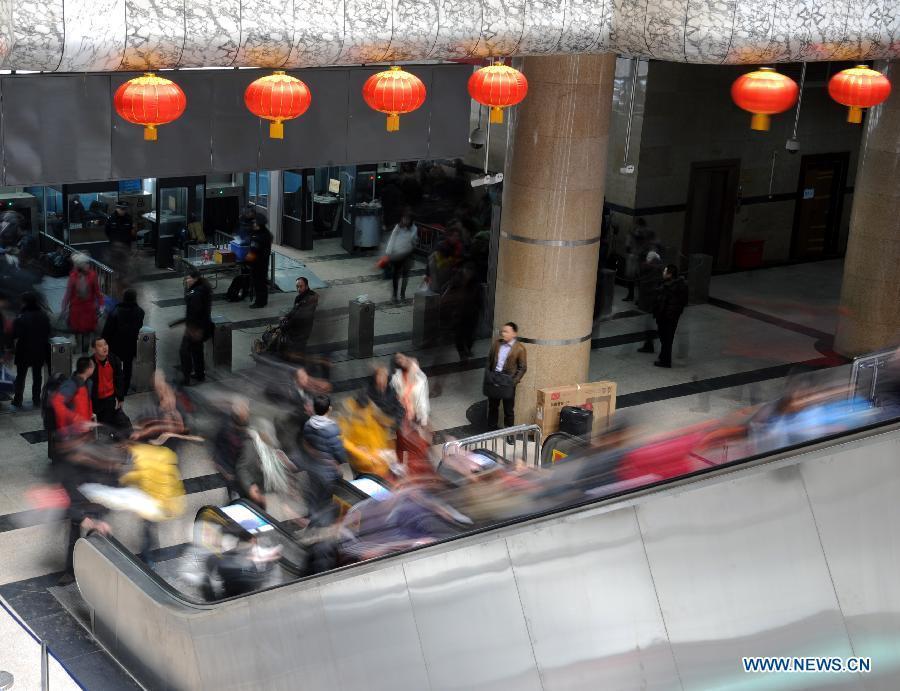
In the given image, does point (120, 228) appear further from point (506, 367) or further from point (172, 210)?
point (506, 367)

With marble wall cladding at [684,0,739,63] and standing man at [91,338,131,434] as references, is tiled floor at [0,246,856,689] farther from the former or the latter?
marble wall cladding at [684,0,739,63]

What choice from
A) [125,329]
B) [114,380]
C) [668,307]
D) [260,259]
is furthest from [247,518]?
[260,259]

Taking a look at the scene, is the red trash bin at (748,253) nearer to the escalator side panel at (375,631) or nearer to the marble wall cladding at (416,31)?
the marble wall cladding at (416,31)

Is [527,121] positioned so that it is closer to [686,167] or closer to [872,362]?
[872,362]

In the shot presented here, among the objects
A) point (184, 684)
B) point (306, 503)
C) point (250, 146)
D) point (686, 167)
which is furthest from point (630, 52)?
point (686, 167)

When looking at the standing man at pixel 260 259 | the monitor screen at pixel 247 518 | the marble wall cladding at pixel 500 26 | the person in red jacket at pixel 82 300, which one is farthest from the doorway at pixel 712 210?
the monitor screen at pixel 247 518

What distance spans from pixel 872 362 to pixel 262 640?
15.1 feet

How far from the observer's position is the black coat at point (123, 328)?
14.6 m

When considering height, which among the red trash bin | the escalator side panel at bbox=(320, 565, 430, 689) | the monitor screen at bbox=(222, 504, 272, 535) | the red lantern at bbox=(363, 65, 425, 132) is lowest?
the red trash bin

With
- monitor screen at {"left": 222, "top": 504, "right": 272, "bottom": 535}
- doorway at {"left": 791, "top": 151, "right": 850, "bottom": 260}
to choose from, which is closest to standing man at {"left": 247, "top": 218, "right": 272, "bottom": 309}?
monitor screen at {"left": 222, "top": 504, "right": 272, "bottom": 535}

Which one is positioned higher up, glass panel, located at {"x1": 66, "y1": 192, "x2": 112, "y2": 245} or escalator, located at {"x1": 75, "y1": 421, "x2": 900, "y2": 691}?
escalator, located at {"x1": 75, "y1": 421, "x2": 900, "y2": 691}

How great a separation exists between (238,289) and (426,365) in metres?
4.36

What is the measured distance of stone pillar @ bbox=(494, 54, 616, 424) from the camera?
45.2ft

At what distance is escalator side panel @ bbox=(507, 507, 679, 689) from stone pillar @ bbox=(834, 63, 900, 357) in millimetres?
11209
